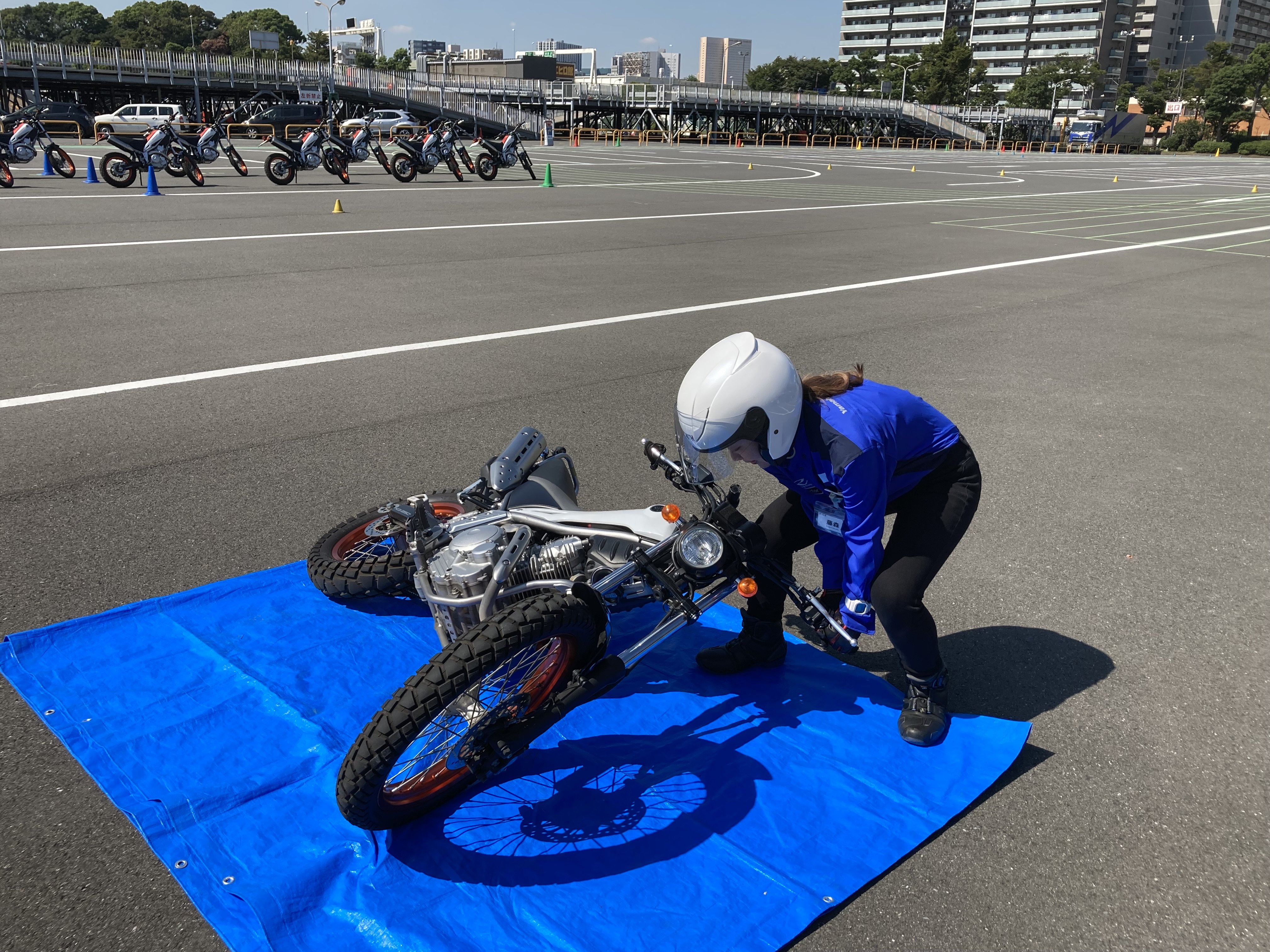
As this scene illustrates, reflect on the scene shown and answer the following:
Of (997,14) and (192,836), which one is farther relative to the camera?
(997,14)

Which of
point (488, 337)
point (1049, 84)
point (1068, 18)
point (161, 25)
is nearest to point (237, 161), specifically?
point (488, 337)

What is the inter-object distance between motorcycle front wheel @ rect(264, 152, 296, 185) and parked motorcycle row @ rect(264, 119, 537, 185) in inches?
0.4

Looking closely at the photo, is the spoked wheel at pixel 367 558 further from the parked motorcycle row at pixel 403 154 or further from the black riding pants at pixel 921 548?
the parked motorcycle row at pixel 403 154

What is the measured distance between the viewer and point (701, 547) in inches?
124

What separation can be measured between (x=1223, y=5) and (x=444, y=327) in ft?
653

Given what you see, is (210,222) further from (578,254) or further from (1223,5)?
(1223,5)

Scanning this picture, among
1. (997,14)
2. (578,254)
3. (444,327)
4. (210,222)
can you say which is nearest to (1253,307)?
(578,254)

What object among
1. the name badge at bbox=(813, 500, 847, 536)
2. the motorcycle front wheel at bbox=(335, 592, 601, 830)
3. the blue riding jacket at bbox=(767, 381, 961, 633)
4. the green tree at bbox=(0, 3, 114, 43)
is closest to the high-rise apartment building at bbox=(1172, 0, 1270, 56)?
the green tree at bbox=(0, 3, 114, 43)

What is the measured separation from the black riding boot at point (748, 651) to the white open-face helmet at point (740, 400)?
1060 mm

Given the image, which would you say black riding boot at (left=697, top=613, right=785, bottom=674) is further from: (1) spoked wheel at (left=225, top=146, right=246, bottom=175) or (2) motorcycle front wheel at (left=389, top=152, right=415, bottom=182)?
(1) spoked wheel at (left=225, top=146, right=246, bottom=175)

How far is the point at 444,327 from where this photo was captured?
9422 millimetres

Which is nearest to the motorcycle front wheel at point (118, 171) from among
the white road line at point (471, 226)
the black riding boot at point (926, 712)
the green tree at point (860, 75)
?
the white road line at point (471, 226)

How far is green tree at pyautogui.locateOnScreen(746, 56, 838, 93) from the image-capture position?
13325cm

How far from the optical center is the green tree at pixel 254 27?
148 metres
